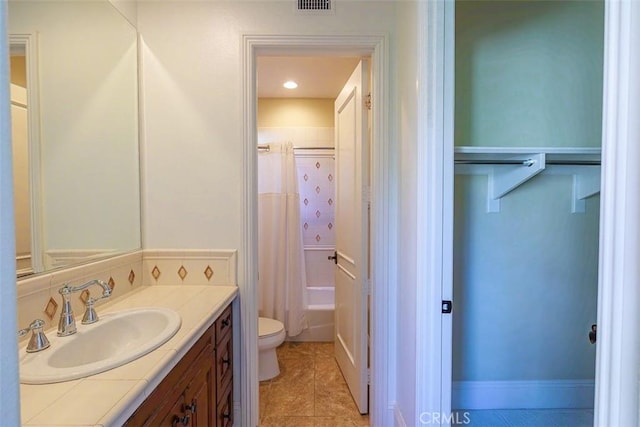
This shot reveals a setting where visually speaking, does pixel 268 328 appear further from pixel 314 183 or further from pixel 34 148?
pixel 34 148

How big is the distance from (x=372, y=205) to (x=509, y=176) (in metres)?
0.75

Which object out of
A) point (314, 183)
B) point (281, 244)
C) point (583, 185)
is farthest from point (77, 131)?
point (583, 185)

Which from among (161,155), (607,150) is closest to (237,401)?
(161,155)

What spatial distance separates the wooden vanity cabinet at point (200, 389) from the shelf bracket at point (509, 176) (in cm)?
161

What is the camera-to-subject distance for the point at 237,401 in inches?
72.3

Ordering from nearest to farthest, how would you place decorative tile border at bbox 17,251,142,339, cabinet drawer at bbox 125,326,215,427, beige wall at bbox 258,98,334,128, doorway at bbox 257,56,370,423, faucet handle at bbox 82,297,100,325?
cabinet drawer at bbox 125,326,215,427 → decorative tile border at bbox 17,251,142,339 → faucet handle at bbox 82,297,100,325 → doorway at bbox 257,56,370,423 → beige wall at bbox 258,98,334,128

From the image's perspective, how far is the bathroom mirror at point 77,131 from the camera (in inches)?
45.4

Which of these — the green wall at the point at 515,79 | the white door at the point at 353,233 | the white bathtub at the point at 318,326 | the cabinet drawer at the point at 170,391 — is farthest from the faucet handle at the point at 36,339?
the white bathtub at the point at 318,326

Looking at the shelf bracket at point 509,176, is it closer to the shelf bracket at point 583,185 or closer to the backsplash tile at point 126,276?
the shelf bracket at point 583,185

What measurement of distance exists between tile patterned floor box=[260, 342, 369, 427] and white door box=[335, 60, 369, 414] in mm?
93

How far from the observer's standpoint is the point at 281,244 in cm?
318

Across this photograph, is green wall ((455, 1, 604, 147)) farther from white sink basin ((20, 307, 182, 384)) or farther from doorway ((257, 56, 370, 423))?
white sink basin ((20, 307, 182, 384))

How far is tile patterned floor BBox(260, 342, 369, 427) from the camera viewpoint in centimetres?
199

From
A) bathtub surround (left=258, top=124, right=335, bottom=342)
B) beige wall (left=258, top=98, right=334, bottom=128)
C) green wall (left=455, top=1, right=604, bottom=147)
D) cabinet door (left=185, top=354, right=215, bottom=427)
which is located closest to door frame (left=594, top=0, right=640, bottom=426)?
cabinet door (left=185, top=354, right=215, bottom=427)
